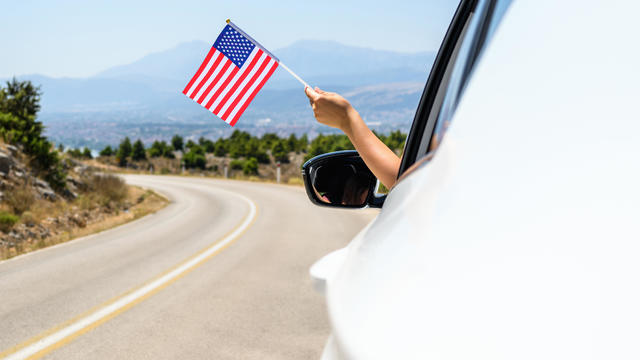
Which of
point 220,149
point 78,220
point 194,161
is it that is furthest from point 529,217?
point 220,149

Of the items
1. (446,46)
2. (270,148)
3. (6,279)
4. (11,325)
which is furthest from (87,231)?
(270,148)

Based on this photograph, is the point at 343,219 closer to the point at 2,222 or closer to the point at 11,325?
the point at 2,222

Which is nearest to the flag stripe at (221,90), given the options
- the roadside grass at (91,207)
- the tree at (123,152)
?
the roadside grass at (91,207)

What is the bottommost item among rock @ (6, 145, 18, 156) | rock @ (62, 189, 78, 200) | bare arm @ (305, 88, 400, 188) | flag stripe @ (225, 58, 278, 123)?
rock @ (62, 189, 78, 200)

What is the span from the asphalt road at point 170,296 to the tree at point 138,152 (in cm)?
5197

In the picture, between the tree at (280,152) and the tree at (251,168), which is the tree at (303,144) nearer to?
the tree at (280,152)

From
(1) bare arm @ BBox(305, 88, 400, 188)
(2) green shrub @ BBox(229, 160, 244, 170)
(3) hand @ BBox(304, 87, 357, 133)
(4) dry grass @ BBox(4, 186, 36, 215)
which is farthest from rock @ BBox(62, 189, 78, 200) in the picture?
(2) green shrub @ BBox(229, 160, 244, 170)

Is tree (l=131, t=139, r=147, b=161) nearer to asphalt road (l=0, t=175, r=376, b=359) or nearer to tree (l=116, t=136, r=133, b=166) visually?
tree (l=116, t=136, r=133, b=166)

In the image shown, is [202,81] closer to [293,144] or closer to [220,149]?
[293,144]

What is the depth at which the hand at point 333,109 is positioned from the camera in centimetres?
215

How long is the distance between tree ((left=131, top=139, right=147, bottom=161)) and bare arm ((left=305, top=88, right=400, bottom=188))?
64.0m

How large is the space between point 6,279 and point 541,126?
8.80 m

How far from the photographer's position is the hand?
215cm

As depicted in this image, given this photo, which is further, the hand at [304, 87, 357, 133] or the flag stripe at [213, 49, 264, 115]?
the flag stripe at [213, 49, 264, 115]
